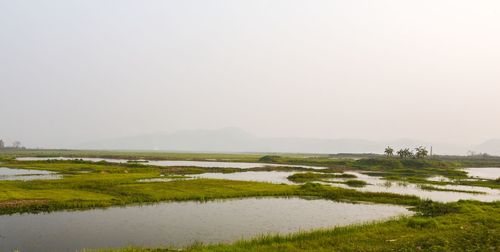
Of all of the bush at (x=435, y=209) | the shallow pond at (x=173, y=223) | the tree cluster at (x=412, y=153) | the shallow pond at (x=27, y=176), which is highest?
the tree cluster at (x=412, y=153)

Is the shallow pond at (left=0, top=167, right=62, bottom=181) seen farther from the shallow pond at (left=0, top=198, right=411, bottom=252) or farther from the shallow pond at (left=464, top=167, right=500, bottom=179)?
the shallow pond at (left=464, top=167, right=500, bottom=179)

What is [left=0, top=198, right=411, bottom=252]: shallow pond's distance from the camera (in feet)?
91.1

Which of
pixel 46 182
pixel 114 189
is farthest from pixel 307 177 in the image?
pixel 46 182

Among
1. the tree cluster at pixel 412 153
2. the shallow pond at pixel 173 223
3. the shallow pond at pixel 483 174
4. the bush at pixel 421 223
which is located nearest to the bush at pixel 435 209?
the shallow pond at pixel 173 223

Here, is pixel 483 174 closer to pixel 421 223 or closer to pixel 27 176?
pixel 421 223

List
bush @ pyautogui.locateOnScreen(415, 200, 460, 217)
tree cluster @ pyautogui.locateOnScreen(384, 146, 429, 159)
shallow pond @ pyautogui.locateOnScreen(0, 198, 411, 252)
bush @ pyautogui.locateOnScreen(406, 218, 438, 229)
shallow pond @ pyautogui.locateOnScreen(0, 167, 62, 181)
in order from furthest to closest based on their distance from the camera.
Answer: tree cluster @ pyautogui.locateOnScreen(384, 146, 429, 159), shallow pond @ pyautogui.locateOnScreen(0, 167, 62, 181), bush @ pyautogui.locateOnScreen(415, 200, 460, 217), bush @ pyautogui.locateOnScreen(406, 218, 438, 229), shallow pond @ pyautogui.locateOnScreen(0, 198, 411, 252)

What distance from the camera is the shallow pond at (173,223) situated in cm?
2777

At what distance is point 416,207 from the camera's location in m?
44.3

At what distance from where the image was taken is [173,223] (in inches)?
1328

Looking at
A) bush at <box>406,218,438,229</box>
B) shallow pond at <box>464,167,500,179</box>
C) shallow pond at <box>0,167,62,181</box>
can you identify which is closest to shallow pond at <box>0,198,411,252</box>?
bush at <box>406,218,438,229</box>

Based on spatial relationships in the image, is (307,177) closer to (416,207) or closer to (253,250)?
(416,207)

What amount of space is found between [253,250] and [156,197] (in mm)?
26007

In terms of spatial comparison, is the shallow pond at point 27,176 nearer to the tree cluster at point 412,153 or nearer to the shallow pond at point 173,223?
the shallow pond at point 173,223

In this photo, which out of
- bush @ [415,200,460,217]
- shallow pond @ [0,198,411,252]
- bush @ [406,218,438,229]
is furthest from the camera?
bush @ [415,200,460,217]
